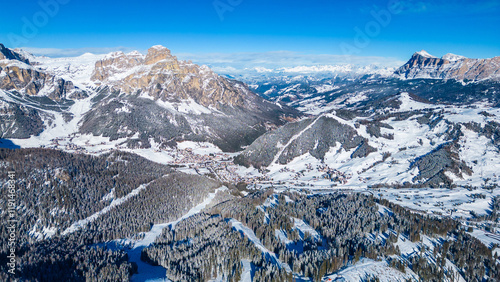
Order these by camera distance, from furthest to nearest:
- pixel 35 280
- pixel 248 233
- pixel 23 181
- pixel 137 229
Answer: pixel 23 181
pixel 137 229
pixel 248 233
pixel 35 280

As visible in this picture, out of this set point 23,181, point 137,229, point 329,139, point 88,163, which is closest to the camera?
point 137,229

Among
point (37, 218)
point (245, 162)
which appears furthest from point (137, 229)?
point (245, 162)

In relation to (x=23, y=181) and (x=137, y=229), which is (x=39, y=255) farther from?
(x=23, y=181)

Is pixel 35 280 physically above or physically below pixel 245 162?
above

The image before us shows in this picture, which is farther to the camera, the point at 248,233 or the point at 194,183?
the point at 194,183

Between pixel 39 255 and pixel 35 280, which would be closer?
pixel 35 280

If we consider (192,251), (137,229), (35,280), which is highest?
(35,280)

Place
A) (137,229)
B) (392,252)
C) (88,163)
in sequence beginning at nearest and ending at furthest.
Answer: (392,252) < (137,229) < (88,163)

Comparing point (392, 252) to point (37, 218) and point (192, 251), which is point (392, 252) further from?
point (37, 218)

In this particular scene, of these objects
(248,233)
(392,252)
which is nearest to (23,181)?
(248,233)
